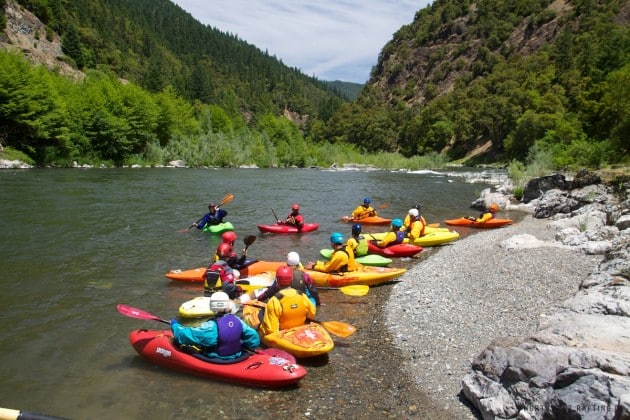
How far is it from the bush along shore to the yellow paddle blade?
620mm

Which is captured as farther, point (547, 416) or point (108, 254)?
point (108, 254)

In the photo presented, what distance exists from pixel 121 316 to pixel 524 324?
680cm

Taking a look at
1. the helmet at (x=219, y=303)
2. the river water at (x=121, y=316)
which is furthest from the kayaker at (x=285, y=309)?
the helmet at (x=219, y=303)

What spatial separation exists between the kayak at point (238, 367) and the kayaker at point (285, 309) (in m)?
0.66

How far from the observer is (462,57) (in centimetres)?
11181

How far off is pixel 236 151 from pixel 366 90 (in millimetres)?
83806

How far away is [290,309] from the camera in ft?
22.3

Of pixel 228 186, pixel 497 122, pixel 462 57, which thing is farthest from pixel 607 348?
pixel 462 57

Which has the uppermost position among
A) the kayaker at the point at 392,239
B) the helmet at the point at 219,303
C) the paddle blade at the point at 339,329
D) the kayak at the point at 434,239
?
the helmet at the point at 219,303

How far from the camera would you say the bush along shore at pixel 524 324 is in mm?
4188

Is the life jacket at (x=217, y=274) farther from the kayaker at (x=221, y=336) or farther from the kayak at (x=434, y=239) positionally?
the kayak at (x=434, y=239)

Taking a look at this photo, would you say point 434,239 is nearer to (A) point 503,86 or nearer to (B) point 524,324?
(B) point 524,324

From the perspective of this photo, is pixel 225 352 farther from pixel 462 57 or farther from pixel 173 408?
pixel 462 57

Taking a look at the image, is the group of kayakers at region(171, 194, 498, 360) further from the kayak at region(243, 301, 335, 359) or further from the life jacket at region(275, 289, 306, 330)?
the kayak at region(243, 301, 335, 359)
